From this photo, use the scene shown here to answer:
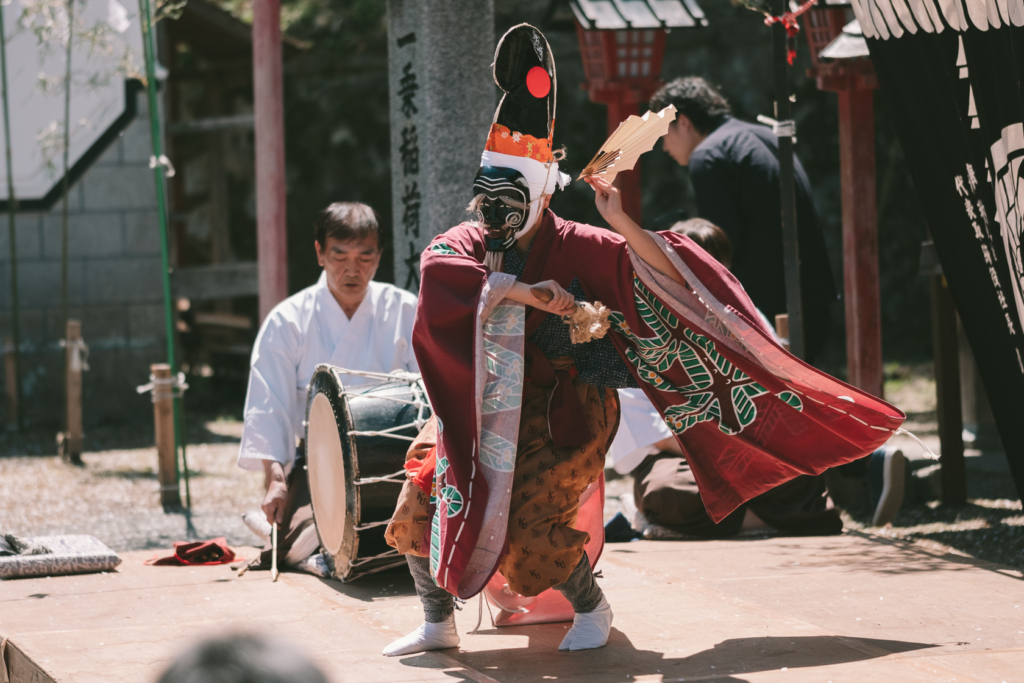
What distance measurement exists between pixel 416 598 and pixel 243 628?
2.61 metres

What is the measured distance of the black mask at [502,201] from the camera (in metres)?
2.94

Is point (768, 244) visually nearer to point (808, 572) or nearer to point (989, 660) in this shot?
point (808, 572)

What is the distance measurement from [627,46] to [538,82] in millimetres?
3215

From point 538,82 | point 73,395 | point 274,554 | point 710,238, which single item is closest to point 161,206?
point 73,395

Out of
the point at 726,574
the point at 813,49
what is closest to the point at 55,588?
the point at 726,574

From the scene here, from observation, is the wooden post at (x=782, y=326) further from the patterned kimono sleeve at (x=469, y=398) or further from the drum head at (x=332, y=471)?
the patterned kimono sleeve at (x=469, y=398)

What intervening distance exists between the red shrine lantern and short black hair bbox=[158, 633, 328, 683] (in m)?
5.18

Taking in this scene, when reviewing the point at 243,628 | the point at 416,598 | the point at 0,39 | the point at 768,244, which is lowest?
the point at 416,598

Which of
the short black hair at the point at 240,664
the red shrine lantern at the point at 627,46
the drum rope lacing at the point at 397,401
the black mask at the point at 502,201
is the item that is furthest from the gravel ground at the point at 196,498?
the short black hair at the point at 240,664

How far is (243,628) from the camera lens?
110cm

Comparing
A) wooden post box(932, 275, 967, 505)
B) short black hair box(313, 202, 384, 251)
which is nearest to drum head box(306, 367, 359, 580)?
short black hair box(313, 202, 384, 251)

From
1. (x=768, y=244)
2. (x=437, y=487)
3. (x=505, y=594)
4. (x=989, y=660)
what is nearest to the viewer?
(x=989, y=660)

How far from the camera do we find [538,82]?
306 centimetres

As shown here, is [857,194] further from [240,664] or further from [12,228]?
[12,228]
